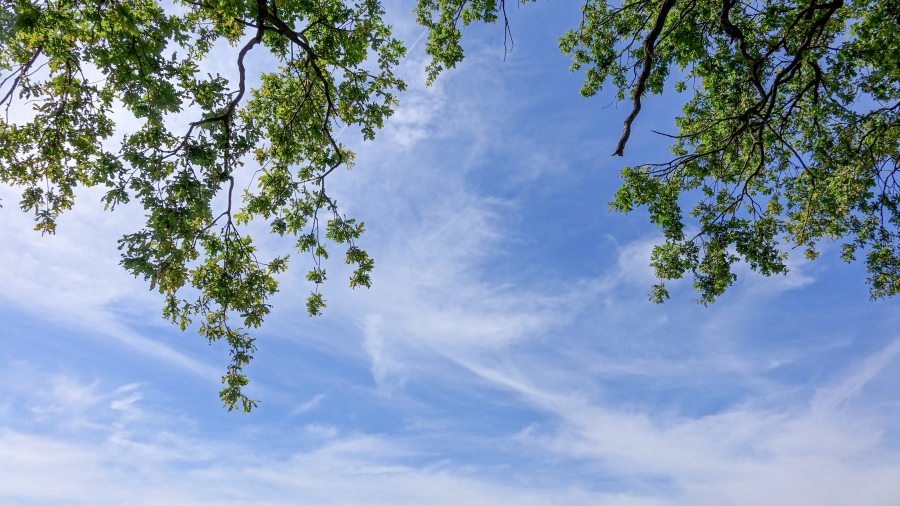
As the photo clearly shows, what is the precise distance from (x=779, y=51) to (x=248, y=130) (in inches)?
414

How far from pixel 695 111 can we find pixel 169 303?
11540 millimetres

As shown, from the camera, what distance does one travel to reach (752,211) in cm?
1105

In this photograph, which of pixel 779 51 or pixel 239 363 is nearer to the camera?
pixel 239 363

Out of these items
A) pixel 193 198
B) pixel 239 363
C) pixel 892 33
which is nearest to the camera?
pixel 193 198

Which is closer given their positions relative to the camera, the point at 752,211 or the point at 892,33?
the point at 892,33

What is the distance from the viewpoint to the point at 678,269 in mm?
10625

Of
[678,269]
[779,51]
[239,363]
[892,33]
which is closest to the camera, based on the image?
[892,33]

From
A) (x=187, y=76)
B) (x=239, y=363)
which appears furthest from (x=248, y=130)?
(x=239, y=363)

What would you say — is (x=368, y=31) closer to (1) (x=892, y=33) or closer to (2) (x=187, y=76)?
(2) (x=187, y=76)

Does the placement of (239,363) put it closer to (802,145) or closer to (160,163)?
(160,163)

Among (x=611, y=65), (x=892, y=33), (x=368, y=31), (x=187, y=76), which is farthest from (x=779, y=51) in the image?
(x=187, y=76)

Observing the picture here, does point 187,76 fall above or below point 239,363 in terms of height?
above

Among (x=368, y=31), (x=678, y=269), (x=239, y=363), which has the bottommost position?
(x=239, y=363)

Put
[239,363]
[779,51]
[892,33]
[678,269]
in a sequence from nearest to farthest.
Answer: [892,33], [239,363], [779,51], [678,269]
